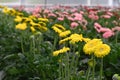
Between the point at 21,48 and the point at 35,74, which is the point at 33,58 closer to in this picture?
the point at 35,74

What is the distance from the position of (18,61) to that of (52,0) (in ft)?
29.6

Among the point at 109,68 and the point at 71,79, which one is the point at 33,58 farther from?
the point at 71,79

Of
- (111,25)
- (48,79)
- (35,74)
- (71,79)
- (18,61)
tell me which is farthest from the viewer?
(111,25)

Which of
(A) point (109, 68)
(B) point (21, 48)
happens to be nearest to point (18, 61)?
(B) point (21, 48)

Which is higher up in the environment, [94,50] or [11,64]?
[94,50]

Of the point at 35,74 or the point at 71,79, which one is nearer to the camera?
the point at 71,79

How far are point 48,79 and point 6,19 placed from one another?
2737mm

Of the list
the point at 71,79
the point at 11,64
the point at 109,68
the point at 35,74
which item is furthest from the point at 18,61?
the point at 71,79

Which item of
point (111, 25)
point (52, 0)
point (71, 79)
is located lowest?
point (52, 0)

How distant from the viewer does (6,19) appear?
4.85 m

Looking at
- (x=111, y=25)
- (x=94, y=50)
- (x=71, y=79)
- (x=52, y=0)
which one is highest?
(x=94, y=50)

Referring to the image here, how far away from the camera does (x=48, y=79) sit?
2232mm

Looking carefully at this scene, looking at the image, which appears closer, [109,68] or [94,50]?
[94,50]

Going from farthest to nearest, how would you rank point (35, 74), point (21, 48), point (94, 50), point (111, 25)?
point (111, 25), point (21, 48), point (35, 74), point (94, 50)
